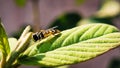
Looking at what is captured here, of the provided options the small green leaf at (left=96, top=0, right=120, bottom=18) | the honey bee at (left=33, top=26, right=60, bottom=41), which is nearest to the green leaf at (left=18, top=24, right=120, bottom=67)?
the honey bee at (left=33, top=26, right=60, bottom=41)

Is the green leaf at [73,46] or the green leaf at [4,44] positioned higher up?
the green leaf at [4,44]

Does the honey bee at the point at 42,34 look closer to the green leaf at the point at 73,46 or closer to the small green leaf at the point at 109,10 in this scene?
the green leaf at the point at 73,46

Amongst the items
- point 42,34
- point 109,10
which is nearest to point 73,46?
point 42,34

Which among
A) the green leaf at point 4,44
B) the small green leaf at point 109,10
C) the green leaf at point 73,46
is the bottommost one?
the green leaf at point 73,46

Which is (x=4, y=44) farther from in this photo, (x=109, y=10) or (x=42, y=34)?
(x=109, y=10)

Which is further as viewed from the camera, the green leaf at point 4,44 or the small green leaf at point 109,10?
the small green leaf at point 109,10

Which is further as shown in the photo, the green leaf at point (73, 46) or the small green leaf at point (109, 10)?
the small green leaf at point (109, 10)

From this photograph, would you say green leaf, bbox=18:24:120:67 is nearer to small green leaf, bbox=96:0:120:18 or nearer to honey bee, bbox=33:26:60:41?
honey bee, bbox=33:26:60:41

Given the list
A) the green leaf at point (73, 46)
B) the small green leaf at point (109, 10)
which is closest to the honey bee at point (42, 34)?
the green leaf at point (73, 46)


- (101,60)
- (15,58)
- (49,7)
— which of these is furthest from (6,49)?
(49,7)

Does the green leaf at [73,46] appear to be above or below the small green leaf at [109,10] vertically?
below

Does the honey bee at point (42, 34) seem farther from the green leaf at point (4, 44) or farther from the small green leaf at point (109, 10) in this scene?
the small green leaf at point (109, 10)
